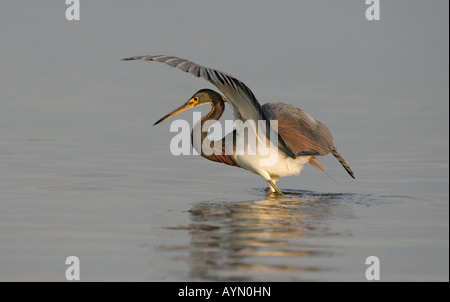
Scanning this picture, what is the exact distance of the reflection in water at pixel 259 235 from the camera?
25.0ft

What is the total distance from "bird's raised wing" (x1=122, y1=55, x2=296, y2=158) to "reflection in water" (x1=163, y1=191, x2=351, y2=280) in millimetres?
1066

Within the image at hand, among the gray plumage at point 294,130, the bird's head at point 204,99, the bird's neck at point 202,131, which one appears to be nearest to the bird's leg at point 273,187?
the gray plumage at point 294,130

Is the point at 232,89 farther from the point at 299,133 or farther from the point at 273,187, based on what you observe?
the point at 273,187

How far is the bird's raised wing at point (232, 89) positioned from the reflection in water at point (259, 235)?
1.07 meters

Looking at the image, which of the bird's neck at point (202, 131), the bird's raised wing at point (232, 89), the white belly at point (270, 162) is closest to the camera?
the bird's raised wing at point (232, 89)

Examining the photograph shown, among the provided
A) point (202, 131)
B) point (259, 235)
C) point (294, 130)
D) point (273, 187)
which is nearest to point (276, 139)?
point (294, 130)

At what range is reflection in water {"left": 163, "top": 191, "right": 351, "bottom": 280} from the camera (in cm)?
763

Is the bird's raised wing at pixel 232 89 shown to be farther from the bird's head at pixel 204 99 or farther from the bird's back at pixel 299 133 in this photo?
the bird's head at pixel 204 99

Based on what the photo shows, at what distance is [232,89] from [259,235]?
2.39 m

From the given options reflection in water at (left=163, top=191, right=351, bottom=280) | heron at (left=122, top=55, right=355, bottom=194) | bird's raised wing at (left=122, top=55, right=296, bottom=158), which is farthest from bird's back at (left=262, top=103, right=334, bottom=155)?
reflection in water at (left=163, top=191, right=351, bottom=280)

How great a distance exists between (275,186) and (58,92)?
1145 centimetres

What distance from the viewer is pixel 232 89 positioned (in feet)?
35.1

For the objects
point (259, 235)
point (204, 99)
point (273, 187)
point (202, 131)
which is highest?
point (204, 99)

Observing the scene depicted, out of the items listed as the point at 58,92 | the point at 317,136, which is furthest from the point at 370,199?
the point at 58,92
